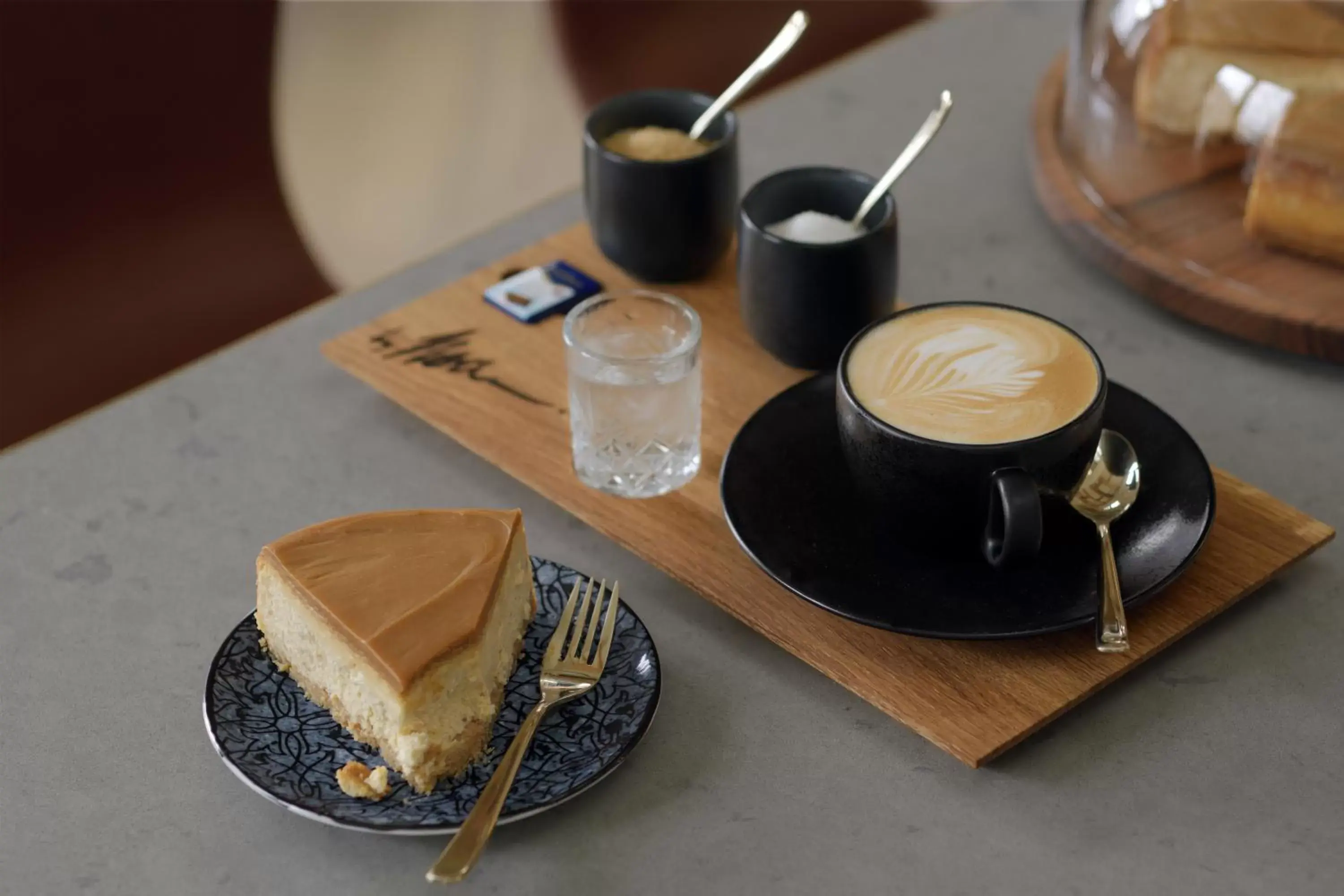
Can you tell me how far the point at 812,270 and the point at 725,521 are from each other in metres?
0.22

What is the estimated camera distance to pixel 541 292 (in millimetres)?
1261

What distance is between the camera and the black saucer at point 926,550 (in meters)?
0.88

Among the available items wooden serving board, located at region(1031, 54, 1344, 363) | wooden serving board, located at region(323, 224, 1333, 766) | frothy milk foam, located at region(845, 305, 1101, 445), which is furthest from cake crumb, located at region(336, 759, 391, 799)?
wooden serving board, located at region(1031, 54, 1344, 363)

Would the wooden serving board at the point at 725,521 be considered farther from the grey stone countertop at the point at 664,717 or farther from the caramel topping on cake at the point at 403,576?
the caramel topping on cake at the point at 403,576

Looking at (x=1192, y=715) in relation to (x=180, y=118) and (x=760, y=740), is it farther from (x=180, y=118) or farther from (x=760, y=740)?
(x=180, y=118)

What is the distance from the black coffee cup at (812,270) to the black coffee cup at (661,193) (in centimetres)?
7

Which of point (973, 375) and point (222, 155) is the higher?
point (973, 375)

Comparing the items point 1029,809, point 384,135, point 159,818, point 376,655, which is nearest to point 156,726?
point 159,818

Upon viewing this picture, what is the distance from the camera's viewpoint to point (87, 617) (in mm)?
973

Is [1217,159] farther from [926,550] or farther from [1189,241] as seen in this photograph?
[926,550]
